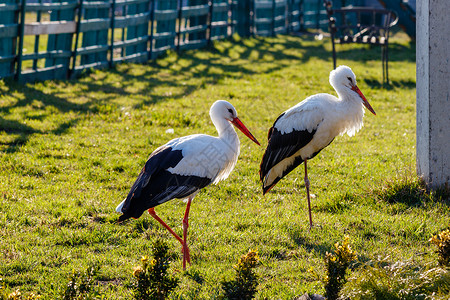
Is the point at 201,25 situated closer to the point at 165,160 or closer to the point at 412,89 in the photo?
the point at 412,89

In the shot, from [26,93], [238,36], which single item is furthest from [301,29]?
[26,93]

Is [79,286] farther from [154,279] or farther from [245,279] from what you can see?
[245,279]

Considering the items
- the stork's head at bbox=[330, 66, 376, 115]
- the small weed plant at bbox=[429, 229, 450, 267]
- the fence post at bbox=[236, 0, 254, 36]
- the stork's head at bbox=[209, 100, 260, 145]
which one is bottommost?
the small weed plant at bbox=[429, 229, 450, 267]

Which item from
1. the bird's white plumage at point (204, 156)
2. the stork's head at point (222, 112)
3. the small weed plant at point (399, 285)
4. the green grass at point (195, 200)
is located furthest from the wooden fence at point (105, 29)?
the small weed plant at point (399, 285)

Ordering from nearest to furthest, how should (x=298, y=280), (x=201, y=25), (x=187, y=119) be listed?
(x=298, y=280) → (x=187, y=119) → (x=201, y=25)

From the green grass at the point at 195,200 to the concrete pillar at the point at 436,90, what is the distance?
0.28m

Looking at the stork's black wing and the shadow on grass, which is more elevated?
the stork's black wing

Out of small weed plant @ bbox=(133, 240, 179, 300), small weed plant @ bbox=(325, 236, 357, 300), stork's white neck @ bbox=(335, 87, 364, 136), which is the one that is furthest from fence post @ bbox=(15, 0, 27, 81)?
small weed plant @ bbox=(325, 236, 357, 300)

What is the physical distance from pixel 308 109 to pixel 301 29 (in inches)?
694

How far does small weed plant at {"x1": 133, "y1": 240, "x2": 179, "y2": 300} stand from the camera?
3.44m

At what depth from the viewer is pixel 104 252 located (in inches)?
189

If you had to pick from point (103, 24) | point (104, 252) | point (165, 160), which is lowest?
point (104, 252)

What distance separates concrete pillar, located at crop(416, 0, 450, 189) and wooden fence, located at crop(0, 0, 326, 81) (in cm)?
706

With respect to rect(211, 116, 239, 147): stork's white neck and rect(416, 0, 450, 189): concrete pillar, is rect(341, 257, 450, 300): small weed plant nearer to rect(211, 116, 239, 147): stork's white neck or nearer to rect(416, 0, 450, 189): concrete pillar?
rect(211, 116, 239, 147): stork's white neck
